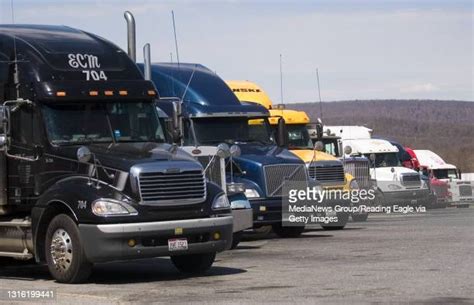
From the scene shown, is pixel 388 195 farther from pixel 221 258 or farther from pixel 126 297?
pixel 126 297

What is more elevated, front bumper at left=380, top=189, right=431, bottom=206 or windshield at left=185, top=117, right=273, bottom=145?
windshield at left=185, top=117, right=273, bottom=145

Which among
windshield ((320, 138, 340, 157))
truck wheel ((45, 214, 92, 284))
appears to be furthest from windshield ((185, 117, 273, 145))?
windshield ((320, 138, 340, 157))

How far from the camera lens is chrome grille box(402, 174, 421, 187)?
3615 cm

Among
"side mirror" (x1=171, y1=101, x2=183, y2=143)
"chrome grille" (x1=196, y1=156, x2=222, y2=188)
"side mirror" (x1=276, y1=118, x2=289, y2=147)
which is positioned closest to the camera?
"side mirror" (x1=171, y1=101, x2=183, y2=143)

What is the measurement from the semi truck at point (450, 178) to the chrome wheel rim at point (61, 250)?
31.8 meters

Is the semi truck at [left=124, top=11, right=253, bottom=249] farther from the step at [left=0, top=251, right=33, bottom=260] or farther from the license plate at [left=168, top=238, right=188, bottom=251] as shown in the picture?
the step at [left=0, top=251, right=33, bottom=260]

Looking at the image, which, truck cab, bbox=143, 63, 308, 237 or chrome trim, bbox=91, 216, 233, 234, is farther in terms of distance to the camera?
truck cab, bbox=143, 63, 308, 237

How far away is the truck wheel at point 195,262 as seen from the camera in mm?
14742

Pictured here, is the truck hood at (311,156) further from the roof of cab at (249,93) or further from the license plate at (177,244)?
the license plate at (177,244)

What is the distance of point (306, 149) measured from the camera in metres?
25.9

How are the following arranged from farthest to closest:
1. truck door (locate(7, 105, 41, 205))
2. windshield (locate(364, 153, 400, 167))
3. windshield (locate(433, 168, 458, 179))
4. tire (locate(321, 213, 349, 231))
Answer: windshield (locate(433, 168, 458, 179)) < windshield (locate(364, 153, 400, 167)) < tire (locate(321, 213, 349, 231)) < truck door (locate(7, 105, 41, 205))

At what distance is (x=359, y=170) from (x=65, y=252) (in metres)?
15.7

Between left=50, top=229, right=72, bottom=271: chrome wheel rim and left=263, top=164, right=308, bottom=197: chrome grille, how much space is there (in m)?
7.92

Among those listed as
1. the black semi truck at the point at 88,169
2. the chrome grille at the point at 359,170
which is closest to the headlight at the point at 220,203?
the black semi truck at the point at 88,169
